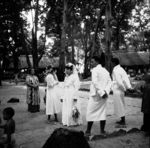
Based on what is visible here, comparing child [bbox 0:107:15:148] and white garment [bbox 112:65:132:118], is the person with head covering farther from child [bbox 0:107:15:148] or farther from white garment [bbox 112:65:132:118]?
child [bbox 0:107:15:148]

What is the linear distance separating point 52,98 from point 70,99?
116cm

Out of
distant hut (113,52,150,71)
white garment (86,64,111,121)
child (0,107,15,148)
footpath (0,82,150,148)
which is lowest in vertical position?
footpath (0,82,150,148)

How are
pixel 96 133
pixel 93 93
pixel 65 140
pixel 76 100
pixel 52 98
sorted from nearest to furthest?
pixel 65 140, pixel 93 93, pixel 96 133, pixel 76 100, pixel 52 98

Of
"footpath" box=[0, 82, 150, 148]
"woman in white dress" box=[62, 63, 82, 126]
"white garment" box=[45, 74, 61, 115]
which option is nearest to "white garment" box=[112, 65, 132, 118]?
"footpath" box=[0, 82, 150, 148]

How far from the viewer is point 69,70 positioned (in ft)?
25.7

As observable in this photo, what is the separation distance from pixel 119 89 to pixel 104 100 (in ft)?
4.76

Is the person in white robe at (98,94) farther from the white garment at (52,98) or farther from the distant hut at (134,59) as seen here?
the distant hut at (134,59)

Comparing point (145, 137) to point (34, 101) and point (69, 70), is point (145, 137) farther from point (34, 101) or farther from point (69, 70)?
point (34, 101)

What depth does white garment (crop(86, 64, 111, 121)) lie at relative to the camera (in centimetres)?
640

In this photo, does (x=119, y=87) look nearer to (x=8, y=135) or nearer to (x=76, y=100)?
(x=76, y=100)

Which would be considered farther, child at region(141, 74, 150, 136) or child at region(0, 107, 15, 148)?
child at region(141, 74, 150, 136)

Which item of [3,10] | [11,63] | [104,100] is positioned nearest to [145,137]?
[104,100]

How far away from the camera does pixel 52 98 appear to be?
8.73 metres

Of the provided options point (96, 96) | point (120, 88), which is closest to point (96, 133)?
point (96, 96)
